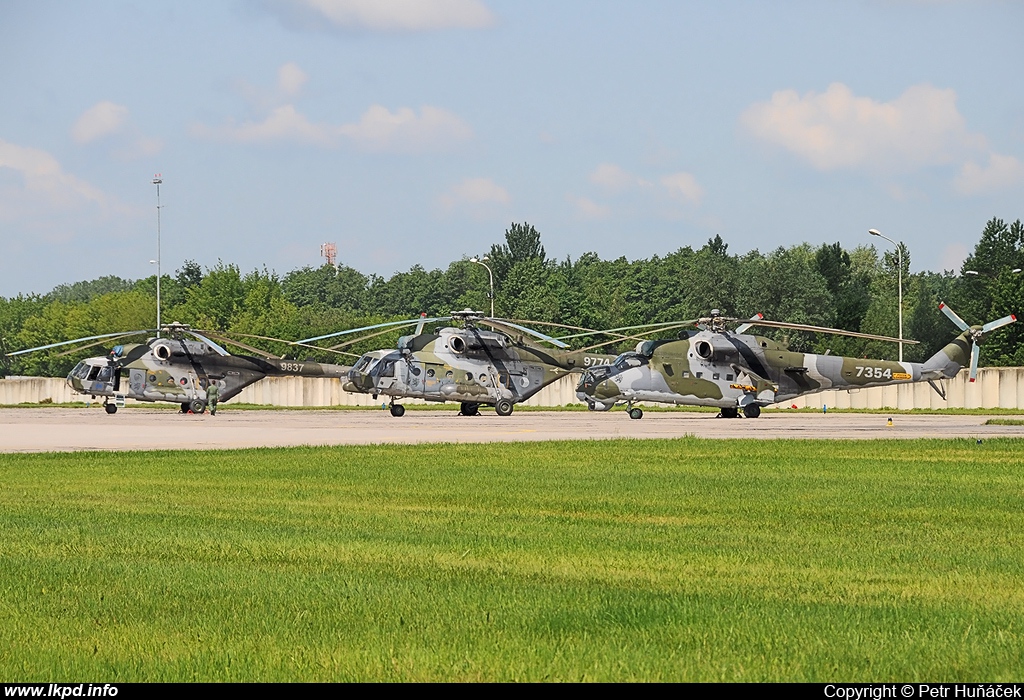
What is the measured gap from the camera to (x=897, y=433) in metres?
37.3

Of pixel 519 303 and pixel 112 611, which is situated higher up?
pixel 519 303

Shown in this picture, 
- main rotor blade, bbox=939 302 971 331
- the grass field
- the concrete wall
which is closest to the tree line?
the concrete wall

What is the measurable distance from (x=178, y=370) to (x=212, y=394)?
5.70ft

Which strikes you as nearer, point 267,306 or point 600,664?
point 600,664

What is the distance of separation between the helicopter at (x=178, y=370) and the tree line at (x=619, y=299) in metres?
40.6

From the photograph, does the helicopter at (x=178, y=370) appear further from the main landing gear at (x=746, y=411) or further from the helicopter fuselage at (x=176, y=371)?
the main landing gear at (x=746, y=411)

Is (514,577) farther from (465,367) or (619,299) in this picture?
(619,299)

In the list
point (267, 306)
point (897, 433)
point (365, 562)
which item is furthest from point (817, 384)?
point (267, 306)

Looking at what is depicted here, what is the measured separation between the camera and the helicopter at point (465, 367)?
186 ft

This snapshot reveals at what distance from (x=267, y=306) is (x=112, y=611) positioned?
139 metres

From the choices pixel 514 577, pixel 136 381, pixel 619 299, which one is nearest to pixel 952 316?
pixel 136 381

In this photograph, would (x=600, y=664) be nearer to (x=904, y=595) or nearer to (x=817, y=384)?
(x=904, y=595)

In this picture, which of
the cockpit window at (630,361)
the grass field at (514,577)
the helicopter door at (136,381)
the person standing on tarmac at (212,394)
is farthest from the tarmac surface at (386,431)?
the grass field at (514,577)

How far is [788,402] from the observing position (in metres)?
73.6
